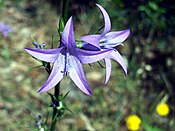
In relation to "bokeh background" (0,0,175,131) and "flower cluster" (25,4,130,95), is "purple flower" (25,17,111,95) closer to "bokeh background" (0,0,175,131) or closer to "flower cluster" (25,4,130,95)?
"flower cluster" (25,4,130,95)

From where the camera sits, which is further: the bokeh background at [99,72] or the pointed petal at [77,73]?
the bokeh background at [99,72]

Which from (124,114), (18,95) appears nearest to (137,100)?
(124,114)

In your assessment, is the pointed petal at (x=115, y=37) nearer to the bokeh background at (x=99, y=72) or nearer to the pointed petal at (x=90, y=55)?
the pointed petal at (x=90, y=55)

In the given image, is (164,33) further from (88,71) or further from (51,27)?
(51,27)

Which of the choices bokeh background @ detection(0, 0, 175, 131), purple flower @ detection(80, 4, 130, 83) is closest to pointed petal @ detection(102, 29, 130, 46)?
purple flower @ detection(80, 4, 130, 83)

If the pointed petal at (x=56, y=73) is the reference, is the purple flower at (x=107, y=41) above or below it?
above

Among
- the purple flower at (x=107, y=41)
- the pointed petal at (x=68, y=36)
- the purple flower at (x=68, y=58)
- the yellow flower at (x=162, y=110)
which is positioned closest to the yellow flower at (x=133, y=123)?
the yellow flower at (x=162, y=110)
